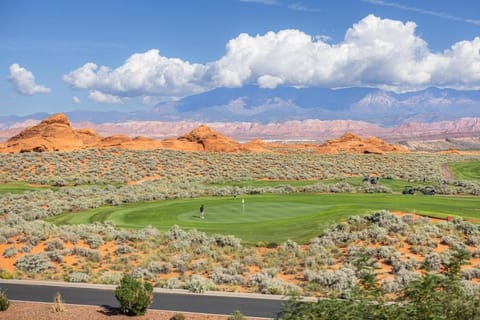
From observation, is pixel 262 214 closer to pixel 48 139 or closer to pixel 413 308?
pixel 413 308

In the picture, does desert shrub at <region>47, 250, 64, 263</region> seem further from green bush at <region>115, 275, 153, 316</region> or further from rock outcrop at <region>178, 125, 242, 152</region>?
rock outcrop at <region>178, 125, 242, 152</region>

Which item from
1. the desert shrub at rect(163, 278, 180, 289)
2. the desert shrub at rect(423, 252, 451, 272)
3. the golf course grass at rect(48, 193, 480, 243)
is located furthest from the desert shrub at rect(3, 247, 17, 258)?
the desert shrub at rect(423, 252, 451, 272)

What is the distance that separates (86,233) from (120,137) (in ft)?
213

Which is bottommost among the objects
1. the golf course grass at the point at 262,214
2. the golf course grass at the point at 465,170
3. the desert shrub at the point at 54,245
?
the desert shrub at the point at 54,245

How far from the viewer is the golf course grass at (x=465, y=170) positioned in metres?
61.8

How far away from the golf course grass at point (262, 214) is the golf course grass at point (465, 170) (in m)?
28.0

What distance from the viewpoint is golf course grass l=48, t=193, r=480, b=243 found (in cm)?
2678

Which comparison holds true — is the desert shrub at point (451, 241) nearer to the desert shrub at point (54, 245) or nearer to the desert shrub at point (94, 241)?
the desert shrub at point (94, 241)

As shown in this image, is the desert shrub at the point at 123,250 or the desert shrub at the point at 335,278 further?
the desert shrub at the point at 123,250

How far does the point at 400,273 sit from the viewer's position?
20.4 metres

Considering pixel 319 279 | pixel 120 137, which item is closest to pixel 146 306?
pixel 319 279

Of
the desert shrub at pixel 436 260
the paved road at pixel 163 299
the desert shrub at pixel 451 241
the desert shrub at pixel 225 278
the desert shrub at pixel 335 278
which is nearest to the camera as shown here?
the paved road at pixel 163 299

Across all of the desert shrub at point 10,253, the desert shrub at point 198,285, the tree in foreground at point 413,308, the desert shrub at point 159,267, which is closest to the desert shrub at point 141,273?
the desert shrub at point 159,267

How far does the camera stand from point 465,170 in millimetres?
67875
